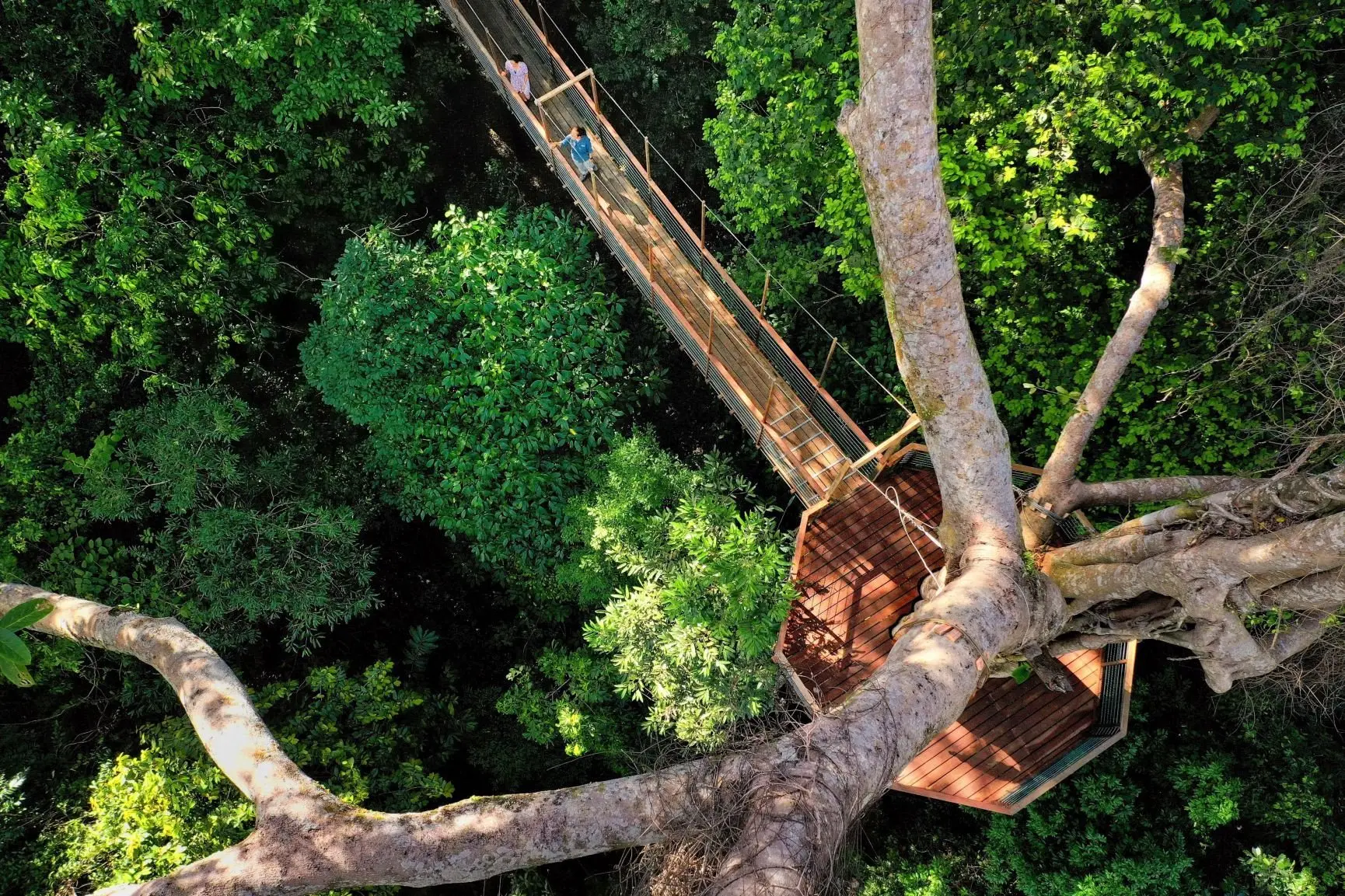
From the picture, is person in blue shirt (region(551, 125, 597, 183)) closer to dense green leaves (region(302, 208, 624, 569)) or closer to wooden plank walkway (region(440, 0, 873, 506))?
wooden plank walkway (region(440, 0, 873, 506))

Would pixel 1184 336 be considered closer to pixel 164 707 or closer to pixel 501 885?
pixel 501 885

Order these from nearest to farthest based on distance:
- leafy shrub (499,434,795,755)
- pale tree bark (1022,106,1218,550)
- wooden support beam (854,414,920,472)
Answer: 1. pale tree bark (1022,106,1218,550)
2. leafy shrub (499,434,795,755)
3. wooden support beam (854,414,920,472)

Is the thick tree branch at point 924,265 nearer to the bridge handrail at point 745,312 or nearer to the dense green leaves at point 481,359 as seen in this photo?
the bridge handrail at point 745,312

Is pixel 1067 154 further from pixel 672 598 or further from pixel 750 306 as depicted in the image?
pixel 672 598

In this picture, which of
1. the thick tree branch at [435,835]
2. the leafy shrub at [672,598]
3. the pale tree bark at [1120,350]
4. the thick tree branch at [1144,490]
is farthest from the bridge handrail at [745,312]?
the thick tree branch at [435,835]

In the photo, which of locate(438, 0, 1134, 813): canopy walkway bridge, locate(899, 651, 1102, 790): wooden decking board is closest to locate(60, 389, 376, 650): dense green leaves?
locate(438, 0, 1134, 813): canopy walkway bridge

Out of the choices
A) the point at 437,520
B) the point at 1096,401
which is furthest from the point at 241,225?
the point at 1096,401
